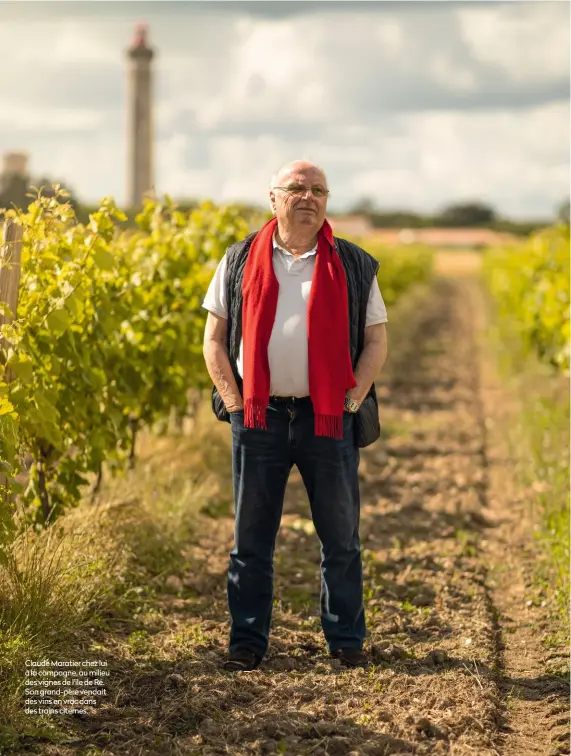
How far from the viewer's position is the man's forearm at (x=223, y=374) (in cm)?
382

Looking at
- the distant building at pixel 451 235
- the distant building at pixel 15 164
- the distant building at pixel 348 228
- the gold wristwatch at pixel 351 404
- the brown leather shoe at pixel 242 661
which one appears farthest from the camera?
the distant building at pixel 451 235

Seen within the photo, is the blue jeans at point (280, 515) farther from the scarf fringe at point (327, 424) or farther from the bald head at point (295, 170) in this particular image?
the bald head at point (295, 170)

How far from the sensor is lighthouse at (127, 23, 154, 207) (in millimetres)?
32344

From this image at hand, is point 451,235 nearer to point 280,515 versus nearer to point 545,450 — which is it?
point 545,450

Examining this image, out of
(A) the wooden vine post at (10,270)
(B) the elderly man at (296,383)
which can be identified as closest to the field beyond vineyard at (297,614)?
(B) the elderly man at (296,383)

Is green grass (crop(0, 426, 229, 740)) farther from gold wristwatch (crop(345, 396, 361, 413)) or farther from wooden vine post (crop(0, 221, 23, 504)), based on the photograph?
gold wristwatch (crop(345, 396, 361, 413))

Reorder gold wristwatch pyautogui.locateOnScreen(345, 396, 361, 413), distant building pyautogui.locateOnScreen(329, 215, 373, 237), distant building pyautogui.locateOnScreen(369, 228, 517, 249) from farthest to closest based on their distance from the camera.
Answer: distant building pyautogui.locateOnScreen(369, 228, 517, 249), distant building pyautogui.locateOnScreen(329, 215, 373, 237), gold wristwatch pyautogui.locateOnScreen(345, 396, 361, 413)

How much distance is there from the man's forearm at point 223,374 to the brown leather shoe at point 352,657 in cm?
110

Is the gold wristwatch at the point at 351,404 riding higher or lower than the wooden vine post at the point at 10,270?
lower

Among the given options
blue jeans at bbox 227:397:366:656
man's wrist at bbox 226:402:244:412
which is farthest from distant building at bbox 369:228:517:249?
man's wrist at bbox 226:402:244:412

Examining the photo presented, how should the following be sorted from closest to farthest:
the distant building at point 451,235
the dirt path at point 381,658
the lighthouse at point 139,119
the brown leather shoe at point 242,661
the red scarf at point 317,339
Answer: the dirt path at point 381,658, the red scarf at point 317,339, the brown leather shoe at point 242,661, the lighthouse at point 139,119, the distant building at point 451,235

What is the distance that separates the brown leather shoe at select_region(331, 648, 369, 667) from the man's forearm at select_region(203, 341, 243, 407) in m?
1.10

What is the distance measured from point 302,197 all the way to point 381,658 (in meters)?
1.89

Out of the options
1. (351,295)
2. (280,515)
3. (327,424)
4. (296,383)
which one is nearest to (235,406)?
(296,383)
